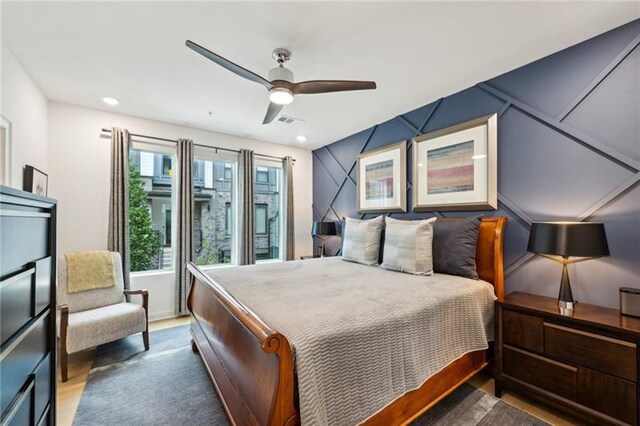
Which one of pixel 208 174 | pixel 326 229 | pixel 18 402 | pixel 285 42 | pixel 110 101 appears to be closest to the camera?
pixel 18 402

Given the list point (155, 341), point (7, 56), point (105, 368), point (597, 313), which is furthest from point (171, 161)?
point (597, 313)

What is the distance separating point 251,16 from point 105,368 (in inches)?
127

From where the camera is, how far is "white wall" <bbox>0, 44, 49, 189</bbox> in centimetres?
221

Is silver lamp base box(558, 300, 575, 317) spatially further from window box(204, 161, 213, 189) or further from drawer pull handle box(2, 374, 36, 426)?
window box(204, 161, 213, 189)

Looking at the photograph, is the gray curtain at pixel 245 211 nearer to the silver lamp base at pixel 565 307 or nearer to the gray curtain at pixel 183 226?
the gray curtain at pixel 183 226

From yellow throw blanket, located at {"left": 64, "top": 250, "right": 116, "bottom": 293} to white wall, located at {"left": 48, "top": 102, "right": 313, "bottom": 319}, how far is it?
45 cm

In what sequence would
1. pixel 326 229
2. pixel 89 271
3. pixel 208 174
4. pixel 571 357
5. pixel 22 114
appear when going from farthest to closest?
pixel 326 229 < pixel 208 174 < pixel 89 271 < pixel 22 114 < pixel 571 357

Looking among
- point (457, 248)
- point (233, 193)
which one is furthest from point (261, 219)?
point (457, 248)

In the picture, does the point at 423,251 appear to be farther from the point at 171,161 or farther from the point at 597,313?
the point at 171,161

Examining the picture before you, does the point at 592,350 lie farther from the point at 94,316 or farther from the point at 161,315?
the point at 161,315

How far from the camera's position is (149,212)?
3916 millimetres

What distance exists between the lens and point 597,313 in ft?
6.13

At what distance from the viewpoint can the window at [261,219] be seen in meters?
4.89

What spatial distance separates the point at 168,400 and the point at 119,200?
2.55m
